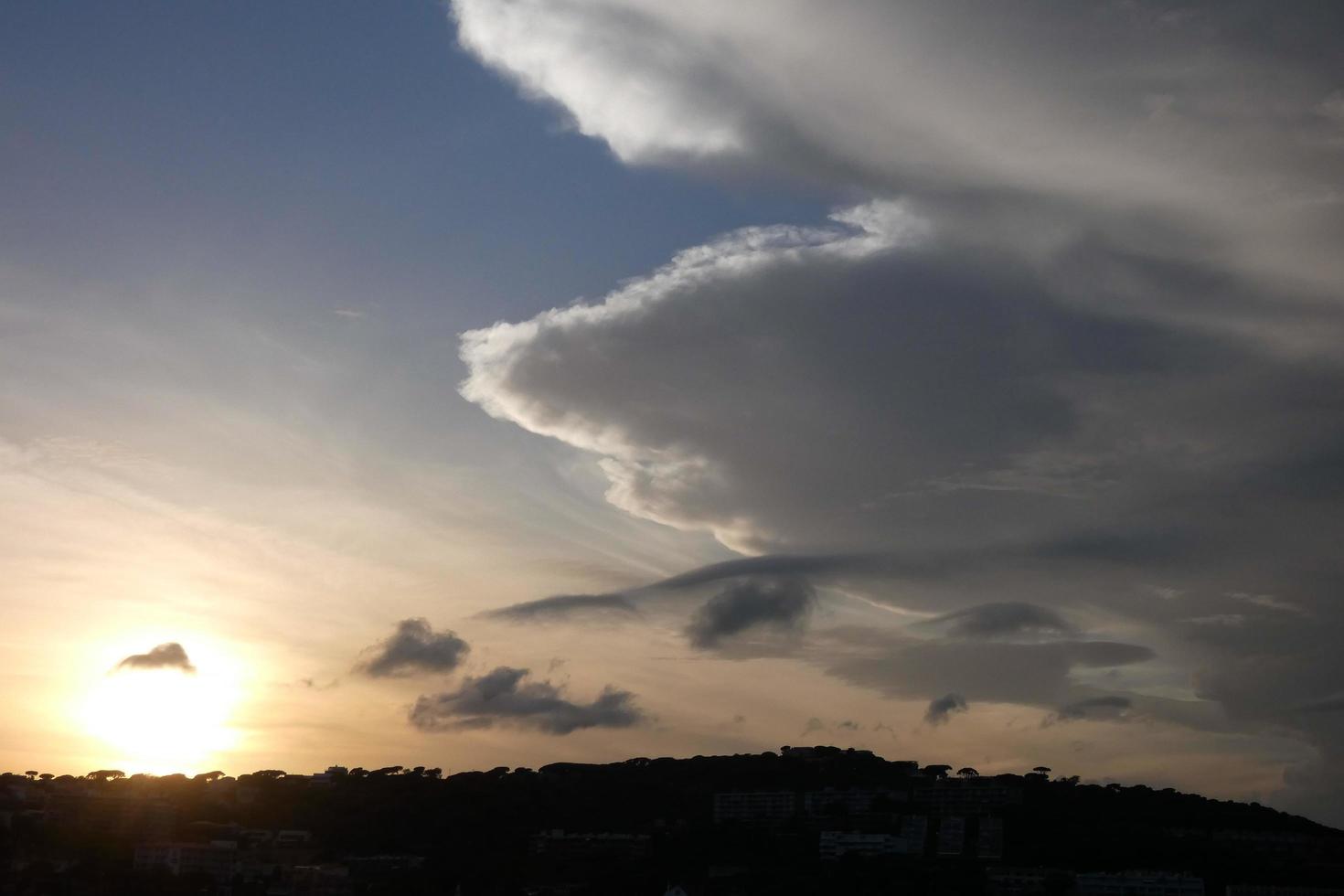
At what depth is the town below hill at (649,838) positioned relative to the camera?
136000 mm

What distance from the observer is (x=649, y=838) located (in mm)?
159875

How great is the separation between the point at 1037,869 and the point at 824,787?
5737 centimetres

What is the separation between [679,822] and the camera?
16975 centimetres

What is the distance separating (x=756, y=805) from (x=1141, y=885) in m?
61.0

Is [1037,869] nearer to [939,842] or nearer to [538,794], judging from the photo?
[939,842]

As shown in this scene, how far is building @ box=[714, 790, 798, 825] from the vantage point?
17500cm

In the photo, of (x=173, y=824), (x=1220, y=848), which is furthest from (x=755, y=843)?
(x=173, y=824)

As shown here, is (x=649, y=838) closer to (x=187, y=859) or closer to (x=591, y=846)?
(x=591, y=846)

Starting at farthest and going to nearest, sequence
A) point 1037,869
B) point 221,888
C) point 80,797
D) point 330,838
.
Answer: point 80,797 < point 330,838 < point 221,888 < point 1037,869

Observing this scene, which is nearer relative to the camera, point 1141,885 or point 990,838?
point 1141,885

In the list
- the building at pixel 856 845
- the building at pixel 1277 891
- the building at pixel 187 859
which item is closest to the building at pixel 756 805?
the building at pixel 856 845

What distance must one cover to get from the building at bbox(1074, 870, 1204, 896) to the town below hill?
0.19 metres

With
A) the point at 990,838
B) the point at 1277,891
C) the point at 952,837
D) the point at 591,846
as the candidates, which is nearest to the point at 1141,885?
the point at 1277,891

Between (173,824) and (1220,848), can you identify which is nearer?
(1220,848)
